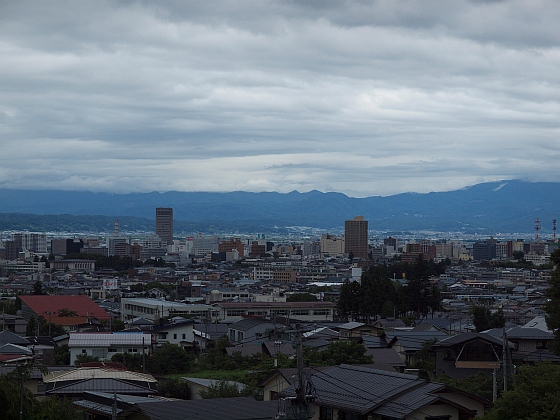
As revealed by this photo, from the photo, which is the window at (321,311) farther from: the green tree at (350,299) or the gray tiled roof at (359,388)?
the gray tiled roof at (359,388)

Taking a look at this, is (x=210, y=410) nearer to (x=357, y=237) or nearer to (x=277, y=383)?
(x=277, y=383)

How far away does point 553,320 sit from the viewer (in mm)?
22328

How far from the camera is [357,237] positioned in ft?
520

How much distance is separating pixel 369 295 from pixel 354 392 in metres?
32.1

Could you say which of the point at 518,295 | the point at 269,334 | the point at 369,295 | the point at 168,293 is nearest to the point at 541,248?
the point at 518,295

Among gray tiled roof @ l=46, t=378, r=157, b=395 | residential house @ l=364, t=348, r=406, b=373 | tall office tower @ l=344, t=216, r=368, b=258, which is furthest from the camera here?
tall office tower @ l=344, t=216, r=368, b=258

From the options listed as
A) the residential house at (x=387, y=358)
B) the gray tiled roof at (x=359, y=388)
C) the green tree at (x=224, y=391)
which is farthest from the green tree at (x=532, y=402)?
the residential house at (x=387, y=358)

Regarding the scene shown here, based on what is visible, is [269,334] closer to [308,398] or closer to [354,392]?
[354,392]

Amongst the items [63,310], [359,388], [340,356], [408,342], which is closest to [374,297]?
[63,310]

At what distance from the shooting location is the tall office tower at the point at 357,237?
157 m

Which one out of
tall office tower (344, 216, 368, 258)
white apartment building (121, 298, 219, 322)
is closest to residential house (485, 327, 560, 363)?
white apartment building (121, 298, 219, 322)

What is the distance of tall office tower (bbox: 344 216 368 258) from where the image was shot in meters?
157

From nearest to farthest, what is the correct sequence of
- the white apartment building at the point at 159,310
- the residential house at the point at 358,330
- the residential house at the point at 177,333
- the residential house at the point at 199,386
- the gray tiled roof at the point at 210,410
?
the gray tiled roof at the point at 210,410, the residential house at the point at 199,386, the residential house at the point at 358,330, the residential house at the point at 177,333, the white apartment building at the point at 159,310

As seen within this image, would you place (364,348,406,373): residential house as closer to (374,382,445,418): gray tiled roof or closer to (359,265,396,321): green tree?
(374,382,445,418): gray tiled roof
